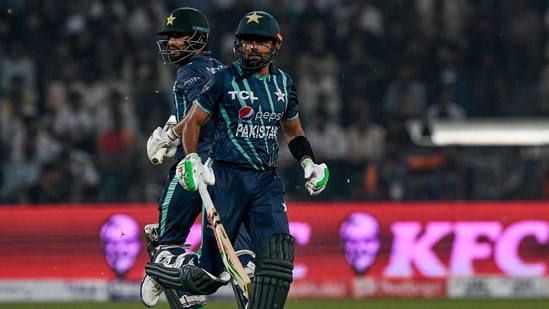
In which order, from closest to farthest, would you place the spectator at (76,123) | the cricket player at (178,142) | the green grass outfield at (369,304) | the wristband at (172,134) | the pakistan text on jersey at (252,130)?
the pakistan text on jersey at (252,130) < the wristband at (172,134) < the cricket player at (178,142) < the green grass outfield at (369,304) < the spectator at (76,123)

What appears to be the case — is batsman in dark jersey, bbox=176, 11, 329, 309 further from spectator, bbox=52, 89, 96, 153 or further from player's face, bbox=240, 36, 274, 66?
spectator, bbox=52, 89, 96, 153

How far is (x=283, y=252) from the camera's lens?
6.24 m

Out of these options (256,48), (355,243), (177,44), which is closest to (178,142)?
(177,44)

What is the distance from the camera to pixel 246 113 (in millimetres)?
6395

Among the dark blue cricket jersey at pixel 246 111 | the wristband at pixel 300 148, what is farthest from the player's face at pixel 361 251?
the dark blue cricket jersey at pixel 246 111

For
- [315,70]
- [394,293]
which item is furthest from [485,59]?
[394,293]

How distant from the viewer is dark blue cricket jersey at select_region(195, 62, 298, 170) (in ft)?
21.0

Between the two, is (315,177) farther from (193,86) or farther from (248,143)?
(193,86)

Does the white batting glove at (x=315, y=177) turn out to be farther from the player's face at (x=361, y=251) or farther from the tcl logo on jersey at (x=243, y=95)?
the player's face at (x=361, y=251)

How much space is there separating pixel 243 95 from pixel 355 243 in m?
4.54

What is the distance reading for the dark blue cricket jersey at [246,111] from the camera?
21.0 ft

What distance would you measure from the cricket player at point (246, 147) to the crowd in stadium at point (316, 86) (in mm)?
4361

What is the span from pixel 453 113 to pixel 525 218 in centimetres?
133

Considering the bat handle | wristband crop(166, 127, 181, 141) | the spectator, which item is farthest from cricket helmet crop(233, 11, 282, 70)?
the spectator
